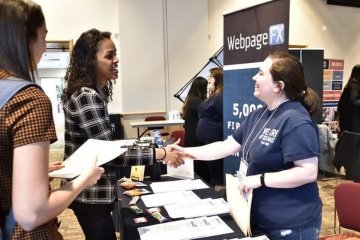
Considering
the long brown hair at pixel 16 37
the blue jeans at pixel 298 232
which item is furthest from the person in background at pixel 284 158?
the long brown hair at pixel 16 37

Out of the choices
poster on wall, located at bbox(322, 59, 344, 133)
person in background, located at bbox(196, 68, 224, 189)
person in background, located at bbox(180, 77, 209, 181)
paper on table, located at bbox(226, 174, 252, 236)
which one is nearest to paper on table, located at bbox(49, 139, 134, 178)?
paper on table, located at bbox(226, 174, 252, 236)

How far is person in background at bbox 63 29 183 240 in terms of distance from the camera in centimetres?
A: 147

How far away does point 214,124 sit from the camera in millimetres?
3332

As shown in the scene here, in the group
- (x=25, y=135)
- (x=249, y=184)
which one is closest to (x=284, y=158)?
(x=249, y=184)

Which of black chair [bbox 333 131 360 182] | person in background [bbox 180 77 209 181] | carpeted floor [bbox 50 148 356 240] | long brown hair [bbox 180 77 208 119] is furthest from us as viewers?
long brown hair [bbox 180 77 208 119]

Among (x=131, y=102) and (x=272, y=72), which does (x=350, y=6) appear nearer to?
(x=131, y=102)

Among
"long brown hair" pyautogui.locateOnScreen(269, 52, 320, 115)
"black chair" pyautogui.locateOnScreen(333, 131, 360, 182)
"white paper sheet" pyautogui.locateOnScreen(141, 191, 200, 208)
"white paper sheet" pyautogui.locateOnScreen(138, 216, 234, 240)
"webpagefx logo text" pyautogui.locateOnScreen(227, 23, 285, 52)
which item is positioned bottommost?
"black chair" pyautogui.locateOnScreen(333, 131, 360, 182)

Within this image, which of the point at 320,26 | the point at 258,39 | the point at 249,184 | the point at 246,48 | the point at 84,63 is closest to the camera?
the point at 249,184

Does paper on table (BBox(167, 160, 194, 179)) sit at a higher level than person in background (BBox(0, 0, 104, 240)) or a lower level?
lower

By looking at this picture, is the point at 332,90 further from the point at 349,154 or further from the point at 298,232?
the point at 298,232

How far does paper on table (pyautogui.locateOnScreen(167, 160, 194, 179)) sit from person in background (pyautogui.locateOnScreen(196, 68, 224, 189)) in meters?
1.13

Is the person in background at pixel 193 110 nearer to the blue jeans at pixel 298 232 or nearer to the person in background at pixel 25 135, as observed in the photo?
the blue jeans at pixel 298 232

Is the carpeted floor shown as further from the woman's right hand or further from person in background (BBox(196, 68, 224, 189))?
the woman's right hand

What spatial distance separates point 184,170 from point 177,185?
164mm
